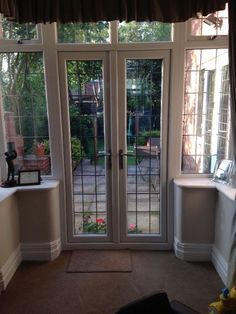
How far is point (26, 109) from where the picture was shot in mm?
2875

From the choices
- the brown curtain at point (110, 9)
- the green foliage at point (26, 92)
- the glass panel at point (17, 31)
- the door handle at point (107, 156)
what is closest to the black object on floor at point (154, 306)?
the door handle at point (107, 156)

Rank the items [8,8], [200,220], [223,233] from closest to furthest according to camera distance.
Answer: [8,8]
[223,233]
[200,220]

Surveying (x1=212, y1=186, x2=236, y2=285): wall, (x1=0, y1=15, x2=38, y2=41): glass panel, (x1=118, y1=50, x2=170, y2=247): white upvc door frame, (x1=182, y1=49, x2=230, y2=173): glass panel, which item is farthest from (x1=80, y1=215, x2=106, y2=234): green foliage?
(x1=0, y1=15, x2=38, y2=41): glass panel

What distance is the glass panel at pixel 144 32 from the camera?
8.85ft

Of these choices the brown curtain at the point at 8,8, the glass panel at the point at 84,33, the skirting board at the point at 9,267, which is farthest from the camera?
the glass panel at the point at 84,33

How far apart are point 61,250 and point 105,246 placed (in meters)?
Result: 0.48

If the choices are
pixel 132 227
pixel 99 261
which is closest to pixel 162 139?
pixel 132 227

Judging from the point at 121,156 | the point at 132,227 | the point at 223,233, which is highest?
the point at 121,156

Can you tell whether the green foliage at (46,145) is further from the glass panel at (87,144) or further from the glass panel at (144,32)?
the glass panel at (144,32)

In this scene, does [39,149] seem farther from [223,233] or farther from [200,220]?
[223,233]

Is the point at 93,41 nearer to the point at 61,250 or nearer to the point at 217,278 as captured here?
the point at 61,250

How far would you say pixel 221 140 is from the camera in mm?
2863

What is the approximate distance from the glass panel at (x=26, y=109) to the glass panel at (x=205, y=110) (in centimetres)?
147

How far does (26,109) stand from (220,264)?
2.44 metres
